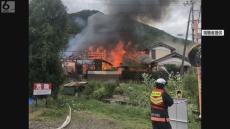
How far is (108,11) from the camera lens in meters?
8.63

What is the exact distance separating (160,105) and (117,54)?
978 millimetres

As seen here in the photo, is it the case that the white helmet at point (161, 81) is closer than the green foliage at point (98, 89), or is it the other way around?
the white helmet at point (161, 81)

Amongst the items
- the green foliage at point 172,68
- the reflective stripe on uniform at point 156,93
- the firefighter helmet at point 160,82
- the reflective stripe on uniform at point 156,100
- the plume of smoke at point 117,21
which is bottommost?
the reflective stripe on uniform at point 156,100

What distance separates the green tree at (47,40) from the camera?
27.8 ft

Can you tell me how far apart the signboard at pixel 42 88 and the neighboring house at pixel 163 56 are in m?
1.54

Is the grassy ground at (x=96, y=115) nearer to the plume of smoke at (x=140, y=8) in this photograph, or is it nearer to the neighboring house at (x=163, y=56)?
the neighboring house at (x=163, y=56)

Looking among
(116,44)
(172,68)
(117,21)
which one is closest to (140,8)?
(117,21)

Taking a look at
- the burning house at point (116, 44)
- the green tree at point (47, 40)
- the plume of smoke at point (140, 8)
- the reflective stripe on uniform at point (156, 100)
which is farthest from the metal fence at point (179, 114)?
the green tree at point (47, 40)

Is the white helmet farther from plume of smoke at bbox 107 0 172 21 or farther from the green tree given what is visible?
the green tree

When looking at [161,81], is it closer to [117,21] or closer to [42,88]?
[117,21]

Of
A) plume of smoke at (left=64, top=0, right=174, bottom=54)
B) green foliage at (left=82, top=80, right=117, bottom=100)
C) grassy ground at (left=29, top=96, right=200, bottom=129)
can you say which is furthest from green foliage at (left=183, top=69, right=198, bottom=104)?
green foliage at (left=82, top=80, right=117, bottom=100)

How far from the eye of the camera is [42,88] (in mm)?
8492
